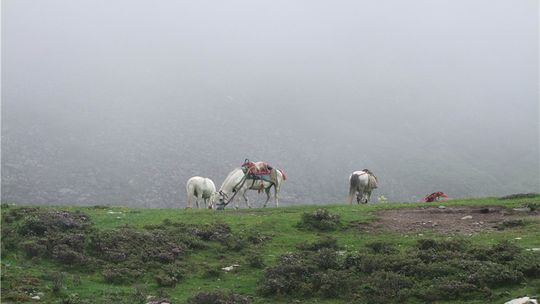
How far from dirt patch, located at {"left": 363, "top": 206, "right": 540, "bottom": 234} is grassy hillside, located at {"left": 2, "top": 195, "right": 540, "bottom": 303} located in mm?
261

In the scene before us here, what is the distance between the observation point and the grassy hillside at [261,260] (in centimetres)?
1387

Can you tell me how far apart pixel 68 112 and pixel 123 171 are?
21.2 meters

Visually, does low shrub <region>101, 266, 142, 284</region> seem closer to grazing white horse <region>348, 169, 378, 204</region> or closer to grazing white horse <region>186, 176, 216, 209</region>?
grazing white horse <region>186, 176, 216, 209</region>

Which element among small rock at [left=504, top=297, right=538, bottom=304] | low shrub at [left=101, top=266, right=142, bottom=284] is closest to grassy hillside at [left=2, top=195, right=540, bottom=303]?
low shrub at [left=101, top=266, right=142, bottom=284]

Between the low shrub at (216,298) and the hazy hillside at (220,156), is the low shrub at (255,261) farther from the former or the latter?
the hazy hillside at (220,156)

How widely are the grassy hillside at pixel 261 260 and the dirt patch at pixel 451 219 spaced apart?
26 cm

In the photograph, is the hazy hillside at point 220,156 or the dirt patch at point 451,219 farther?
the hazy hillside at point 220,156

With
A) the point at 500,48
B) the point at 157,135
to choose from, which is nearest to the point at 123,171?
the point at 157,135

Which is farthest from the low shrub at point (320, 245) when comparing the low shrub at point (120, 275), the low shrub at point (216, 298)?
the low shrub at point (120, 275)

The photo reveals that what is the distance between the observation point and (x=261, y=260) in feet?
57.0

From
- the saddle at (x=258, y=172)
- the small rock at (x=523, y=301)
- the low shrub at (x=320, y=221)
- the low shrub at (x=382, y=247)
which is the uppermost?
the saddle at (x=258, y=172)

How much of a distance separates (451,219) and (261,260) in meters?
10.1

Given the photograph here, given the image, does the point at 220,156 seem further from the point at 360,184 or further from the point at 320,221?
the point at 320,221

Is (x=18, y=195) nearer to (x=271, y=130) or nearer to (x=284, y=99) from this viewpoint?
(x=271, y=130)
